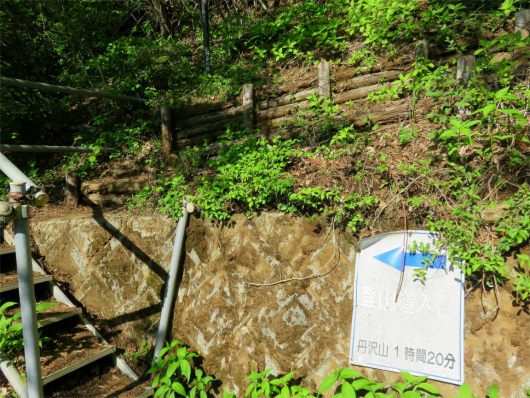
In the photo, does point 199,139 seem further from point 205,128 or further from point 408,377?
point 408,377

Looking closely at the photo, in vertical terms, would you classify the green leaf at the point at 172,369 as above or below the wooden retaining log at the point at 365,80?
below

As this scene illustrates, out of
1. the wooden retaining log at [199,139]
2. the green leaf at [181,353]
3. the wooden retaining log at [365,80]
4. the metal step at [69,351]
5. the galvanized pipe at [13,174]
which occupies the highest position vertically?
the wooden retaining log at [365,80]

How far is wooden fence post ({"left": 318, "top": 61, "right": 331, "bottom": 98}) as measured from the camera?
3.92 metres

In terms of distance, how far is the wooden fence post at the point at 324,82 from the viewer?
3.92 m

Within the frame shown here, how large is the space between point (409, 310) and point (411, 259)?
387 mm

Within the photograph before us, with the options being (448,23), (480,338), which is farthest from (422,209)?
(448,23)

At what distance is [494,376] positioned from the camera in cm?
215

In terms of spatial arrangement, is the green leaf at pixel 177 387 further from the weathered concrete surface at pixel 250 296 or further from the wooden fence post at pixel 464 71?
the wooden fence post at pixel 464 71

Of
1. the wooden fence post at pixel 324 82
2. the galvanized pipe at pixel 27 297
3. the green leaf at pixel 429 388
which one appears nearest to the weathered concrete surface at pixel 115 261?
the galvanized pipe at pixel 27 297

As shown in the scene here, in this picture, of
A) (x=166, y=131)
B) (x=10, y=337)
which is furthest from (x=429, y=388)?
(x=166, y=131)

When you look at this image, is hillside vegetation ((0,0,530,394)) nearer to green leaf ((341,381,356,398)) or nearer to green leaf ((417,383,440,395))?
green leaf ((417,383,440,395))

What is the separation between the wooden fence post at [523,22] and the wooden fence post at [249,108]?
2.90 m

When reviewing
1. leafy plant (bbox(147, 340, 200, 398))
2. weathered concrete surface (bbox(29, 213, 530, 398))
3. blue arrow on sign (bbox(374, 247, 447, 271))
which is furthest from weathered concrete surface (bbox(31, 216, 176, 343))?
blue arrow on sign (bbox(374, 247, 447, 271))

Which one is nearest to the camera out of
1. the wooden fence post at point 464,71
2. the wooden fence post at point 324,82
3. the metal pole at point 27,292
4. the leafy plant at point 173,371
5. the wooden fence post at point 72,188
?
the metal pole at point 27,292
